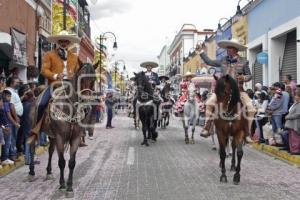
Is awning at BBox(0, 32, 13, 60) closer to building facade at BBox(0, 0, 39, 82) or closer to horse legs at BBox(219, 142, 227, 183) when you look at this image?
building facade at BBox(0, 0, 39, 82)

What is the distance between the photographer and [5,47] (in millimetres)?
18469

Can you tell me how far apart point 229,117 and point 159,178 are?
1.97 m

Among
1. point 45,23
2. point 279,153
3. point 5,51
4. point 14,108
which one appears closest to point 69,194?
point 14,108

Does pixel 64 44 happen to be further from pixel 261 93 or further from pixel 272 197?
pixel 261 93

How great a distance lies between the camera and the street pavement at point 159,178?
8.58 metres

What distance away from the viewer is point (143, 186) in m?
9.23

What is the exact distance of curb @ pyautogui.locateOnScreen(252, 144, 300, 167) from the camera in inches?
501

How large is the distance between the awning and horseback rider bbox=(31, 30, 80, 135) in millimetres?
9286

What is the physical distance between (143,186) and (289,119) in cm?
583

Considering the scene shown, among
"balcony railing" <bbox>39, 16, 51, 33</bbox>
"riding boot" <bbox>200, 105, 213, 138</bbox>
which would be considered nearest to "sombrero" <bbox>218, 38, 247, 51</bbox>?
"riding boot" <bbox>200, 105, 213, 138</bbox>

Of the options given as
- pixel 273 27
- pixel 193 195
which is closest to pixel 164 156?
pixel 193 195

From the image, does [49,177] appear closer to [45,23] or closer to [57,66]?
[57,66]

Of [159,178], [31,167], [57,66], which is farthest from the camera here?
[31,167]

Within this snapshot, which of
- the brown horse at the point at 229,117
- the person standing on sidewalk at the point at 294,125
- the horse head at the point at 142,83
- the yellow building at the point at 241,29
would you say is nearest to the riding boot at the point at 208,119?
the brown horse at the point at 229,117
